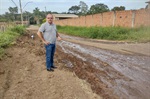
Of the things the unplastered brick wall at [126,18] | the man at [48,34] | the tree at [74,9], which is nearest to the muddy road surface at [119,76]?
the man at [48,34]

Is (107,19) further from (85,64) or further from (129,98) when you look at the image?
(129,98)

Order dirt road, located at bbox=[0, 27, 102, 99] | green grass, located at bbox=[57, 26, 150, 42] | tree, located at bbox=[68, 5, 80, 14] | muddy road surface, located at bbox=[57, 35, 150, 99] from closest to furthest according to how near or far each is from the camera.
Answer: dirt road, located at bbox=[0, 27, 102, 99] < muddy road surface, located at bbox=[57, 35, 150, 99] < green grass, located at bbox=[57, 26, 150, 42] < tree, located at bbox=[68, 5, 80, 14]

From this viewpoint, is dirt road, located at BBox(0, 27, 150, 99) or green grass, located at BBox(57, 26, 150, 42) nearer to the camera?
dirt road, located at BBox(0, 27, 150, 99)

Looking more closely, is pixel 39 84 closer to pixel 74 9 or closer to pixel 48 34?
pixel 48 34

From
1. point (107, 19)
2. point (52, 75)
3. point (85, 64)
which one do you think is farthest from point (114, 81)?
point (107, 19)

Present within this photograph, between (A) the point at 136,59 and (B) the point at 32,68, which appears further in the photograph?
(A) the point at 136,59

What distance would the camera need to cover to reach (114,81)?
6672 mm

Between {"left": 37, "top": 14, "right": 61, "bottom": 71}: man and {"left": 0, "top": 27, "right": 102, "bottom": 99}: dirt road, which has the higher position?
{"left": 37, "top": 14, "right": 61, "bottom": 71}: man

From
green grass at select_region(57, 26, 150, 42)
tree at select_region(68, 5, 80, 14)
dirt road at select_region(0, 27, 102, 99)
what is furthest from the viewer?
tree at select_region(68, 5, 80, 14)

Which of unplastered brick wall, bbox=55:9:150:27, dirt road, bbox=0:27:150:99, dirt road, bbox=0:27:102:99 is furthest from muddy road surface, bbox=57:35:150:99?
unplastered brick wall, bbox=55:9:150:27

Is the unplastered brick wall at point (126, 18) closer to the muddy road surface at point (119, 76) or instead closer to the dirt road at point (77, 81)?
the muddy road surface at point (119, 76)

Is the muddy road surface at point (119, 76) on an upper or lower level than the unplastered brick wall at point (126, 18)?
lower

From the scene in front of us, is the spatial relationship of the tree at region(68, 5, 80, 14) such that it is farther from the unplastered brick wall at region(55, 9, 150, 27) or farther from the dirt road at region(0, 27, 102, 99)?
the dirt road at region(0, 27, 102, 99)

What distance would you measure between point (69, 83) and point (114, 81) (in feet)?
5.19
